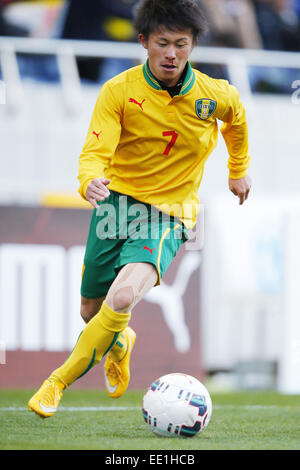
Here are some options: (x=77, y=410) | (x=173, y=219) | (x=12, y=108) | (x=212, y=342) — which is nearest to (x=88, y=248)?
(x=173, y=219)

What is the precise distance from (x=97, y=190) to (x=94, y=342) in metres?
0.79

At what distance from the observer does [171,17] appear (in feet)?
14.8

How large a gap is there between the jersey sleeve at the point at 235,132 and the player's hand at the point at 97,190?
0.99 metres

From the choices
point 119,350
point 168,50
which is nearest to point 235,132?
point 168,50

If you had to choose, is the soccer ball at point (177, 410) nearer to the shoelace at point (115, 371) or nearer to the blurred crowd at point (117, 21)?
the shoelace at point (115, 371)

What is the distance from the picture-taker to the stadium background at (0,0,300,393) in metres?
8.12

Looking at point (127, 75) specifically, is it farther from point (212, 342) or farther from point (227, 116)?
point (212, 342)

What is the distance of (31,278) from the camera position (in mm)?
8125

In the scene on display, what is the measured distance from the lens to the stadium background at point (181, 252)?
26.7 ft

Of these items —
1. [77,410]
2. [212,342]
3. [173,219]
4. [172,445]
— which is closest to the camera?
[172,445]

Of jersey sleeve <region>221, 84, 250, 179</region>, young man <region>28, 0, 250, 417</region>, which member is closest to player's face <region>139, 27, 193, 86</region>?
young man <region>28, 0, 250, 417</region>

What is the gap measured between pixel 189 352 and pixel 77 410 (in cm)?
270

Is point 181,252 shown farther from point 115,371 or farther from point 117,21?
point 117,21

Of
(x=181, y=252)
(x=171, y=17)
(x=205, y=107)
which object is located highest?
(x=171, y=17)
